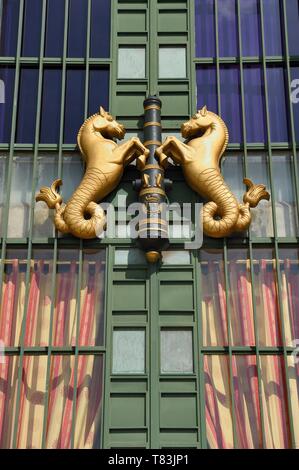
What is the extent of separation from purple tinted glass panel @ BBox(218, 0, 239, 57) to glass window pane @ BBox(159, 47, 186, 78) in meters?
0.75

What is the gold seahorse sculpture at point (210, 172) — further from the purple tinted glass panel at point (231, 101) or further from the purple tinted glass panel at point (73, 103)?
the purple tinted glass panel at point (73, 103)

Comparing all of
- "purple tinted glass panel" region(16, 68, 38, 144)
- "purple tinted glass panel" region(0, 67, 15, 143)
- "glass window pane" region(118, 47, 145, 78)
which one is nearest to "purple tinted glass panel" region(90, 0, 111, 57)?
"glass window pane" region(118, 47, 145, 78)

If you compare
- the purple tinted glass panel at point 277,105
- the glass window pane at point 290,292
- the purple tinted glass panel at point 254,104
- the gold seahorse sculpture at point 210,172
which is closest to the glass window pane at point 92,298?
the gold seahorse sculpture at point 210,172

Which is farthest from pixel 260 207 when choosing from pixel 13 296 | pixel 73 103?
pixel 13 296

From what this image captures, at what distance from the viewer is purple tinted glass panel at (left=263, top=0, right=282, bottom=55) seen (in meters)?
15.3

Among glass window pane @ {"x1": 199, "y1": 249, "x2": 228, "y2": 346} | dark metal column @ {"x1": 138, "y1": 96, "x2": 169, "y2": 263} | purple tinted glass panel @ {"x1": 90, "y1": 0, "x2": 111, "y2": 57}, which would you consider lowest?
glass window pane @ {"x1": 199, "y1": 249, "x2": 228, "y2": 346}

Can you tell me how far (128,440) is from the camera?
40.2ft

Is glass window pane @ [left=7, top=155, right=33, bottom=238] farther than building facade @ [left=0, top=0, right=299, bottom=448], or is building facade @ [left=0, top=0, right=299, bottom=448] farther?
glass window pane @ [left=7, top=155, right=33, bottom=238]

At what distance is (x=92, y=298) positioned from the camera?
527 inches

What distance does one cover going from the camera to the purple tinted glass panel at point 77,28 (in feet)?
49.6

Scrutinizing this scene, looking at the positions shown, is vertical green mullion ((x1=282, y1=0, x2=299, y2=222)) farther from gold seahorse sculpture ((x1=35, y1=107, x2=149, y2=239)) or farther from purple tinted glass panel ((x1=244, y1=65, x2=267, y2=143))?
gold seahorse sculpture ((x1=35, y1=107, x2=149, y2=239))

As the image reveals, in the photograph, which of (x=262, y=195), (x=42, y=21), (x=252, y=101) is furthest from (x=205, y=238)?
(x=42, y=21)

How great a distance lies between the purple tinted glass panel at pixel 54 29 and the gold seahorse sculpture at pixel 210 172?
9.75 ft
